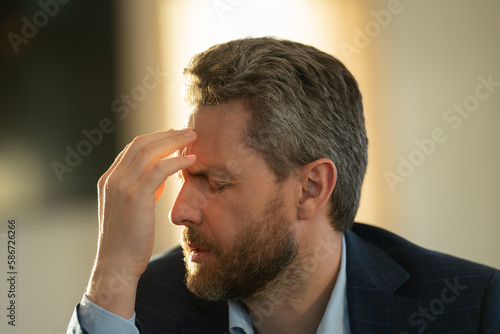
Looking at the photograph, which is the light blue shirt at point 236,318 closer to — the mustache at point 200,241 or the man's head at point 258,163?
the man's head at point 258,163

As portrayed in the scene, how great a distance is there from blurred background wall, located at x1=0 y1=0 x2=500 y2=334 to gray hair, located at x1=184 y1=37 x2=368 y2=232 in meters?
0.88

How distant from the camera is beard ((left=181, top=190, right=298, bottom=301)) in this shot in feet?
4.45

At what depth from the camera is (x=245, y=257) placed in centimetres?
136

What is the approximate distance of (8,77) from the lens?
6.38 feet

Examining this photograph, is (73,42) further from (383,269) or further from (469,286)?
(469,286)

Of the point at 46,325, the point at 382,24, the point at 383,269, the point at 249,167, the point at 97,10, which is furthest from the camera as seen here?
the point at 382,24

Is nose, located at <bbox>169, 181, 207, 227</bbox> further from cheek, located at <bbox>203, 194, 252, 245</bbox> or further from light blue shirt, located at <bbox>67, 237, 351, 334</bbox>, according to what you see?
light blue shirt, located at <bbox>67, 237, 351, 334</bbox>

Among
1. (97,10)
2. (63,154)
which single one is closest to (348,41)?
(97,10)

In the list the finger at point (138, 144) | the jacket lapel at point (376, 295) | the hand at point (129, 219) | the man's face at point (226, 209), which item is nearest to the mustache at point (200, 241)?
the man's face at point (226, 209)

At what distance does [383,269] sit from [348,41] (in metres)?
1.48

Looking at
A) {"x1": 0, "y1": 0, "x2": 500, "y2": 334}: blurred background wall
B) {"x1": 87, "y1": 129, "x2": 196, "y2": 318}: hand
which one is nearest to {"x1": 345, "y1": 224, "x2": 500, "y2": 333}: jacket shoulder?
{"x1": 87, "y1": 129, "x2": 196, "y2": 318}: hand

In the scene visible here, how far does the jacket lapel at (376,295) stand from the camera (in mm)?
1386

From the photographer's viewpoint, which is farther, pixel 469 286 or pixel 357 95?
pixel 357 95

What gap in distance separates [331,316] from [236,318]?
10.0 inches
